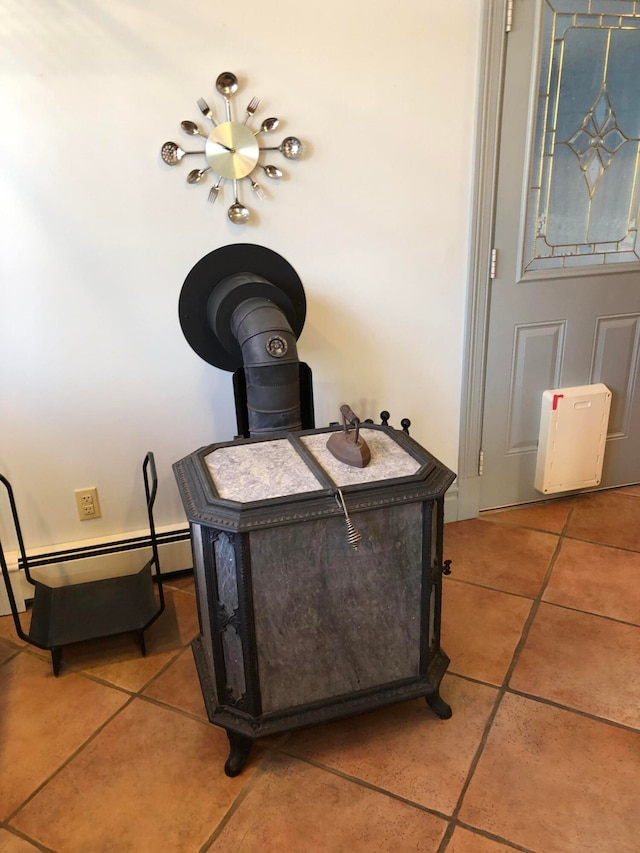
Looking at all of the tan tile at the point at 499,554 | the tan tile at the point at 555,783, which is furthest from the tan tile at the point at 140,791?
the tan tile at the point at 499,554

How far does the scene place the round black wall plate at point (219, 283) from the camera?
6.98 feet

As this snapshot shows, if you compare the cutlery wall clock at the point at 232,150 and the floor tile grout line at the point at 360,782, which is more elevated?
the cutlery wall clock at the point at 232,150

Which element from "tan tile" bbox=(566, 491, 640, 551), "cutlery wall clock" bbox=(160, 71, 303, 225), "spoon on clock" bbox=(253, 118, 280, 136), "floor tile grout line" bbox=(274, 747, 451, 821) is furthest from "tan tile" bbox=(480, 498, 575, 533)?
"spoon on clock" bbox=(253, 118, 280, 136)

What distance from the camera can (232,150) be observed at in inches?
80.2

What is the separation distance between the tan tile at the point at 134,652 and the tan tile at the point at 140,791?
0.17 metres

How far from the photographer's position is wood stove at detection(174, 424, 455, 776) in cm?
144

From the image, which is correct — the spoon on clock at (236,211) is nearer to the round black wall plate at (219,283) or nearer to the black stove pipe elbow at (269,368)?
the round black wall plate at (219,283)

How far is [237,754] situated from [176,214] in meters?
1.59

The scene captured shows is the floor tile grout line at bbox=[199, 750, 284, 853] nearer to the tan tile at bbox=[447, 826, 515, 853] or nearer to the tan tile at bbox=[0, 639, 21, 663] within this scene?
the tan tile at bbox=[447, 826, 515, 853]

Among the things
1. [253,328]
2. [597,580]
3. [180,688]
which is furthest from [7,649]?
[597,580]

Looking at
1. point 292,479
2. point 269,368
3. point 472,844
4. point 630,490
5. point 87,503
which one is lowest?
point 472,844

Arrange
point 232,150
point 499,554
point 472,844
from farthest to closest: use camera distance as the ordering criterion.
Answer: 1. point 499,554
2. point 232,150
3. point 472,844

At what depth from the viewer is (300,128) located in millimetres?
2102

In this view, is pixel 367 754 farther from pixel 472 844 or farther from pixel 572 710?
pixel 572 710
